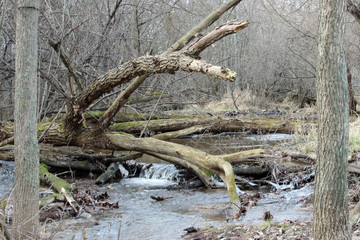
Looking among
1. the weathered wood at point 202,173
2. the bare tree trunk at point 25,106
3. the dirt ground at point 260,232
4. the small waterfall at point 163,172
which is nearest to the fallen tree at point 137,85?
the weathered wood at point 202,173

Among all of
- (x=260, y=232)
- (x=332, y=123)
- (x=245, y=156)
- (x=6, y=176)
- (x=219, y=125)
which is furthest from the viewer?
(x=219, y=125)

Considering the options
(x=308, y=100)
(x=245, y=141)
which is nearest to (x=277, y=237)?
(x=245, y=141)

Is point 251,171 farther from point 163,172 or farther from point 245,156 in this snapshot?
point 163,172

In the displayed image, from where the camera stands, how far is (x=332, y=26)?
3039 millimetres

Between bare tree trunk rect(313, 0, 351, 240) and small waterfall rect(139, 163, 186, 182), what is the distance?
210 inches

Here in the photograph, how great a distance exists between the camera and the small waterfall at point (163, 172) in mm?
8453

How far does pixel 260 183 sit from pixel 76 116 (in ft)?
13.2

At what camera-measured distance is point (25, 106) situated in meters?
3.62

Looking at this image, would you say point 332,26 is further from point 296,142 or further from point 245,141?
point 245,141

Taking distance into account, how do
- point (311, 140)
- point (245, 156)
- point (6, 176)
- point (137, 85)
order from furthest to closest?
1. point (311, 140)
2. point (6, 176)
3. point (245, 156)
4. point (137, 85)

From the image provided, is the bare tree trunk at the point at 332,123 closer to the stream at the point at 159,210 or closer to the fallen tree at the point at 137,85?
the fallen tree at the point at 137,85

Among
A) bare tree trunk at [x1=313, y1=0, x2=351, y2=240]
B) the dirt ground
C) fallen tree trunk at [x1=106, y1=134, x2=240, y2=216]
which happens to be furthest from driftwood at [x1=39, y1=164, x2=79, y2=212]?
bare tree trunk at [x1=313, y1=0, x2=351, y2=240]

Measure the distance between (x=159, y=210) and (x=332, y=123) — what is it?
3.83 meters

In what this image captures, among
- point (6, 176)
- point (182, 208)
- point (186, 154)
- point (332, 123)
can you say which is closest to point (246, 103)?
point (186, 154)
